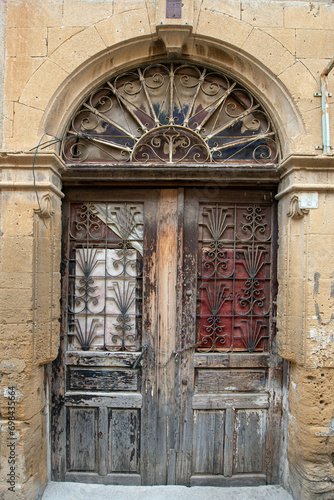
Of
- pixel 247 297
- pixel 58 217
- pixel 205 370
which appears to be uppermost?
pixel 58 217

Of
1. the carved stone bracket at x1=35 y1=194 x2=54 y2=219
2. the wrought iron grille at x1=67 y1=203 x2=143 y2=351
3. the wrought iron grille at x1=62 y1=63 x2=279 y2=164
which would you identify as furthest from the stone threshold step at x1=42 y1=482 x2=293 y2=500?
the wrought iron grille at x1=62 y1=63 x2=279 y2=164

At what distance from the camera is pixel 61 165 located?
307cm

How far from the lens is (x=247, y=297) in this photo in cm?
330

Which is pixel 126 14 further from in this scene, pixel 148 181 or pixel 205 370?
pixel 205 370

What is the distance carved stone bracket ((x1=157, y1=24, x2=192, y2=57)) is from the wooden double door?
1316 mm

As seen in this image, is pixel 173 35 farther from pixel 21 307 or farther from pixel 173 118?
pixel 21 307

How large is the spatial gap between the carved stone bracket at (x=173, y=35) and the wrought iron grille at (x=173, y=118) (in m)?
0.21

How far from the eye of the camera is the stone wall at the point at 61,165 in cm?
290

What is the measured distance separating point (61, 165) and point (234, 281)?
6.69ft

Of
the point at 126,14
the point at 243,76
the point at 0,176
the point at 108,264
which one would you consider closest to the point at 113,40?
the point at 126,14

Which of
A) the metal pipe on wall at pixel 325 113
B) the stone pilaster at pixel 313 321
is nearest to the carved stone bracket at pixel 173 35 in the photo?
the metal pipe on wall at pixel 325 113

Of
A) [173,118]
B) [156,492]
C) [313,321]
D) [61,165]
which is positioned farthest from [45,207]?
[156,492]

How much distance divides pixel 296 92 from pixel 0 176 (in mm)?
2807

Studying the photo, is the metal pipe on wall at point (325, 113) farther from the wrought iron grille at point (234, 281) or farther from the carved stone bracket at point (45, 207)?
the carved stone bracket at point (45, 207)
